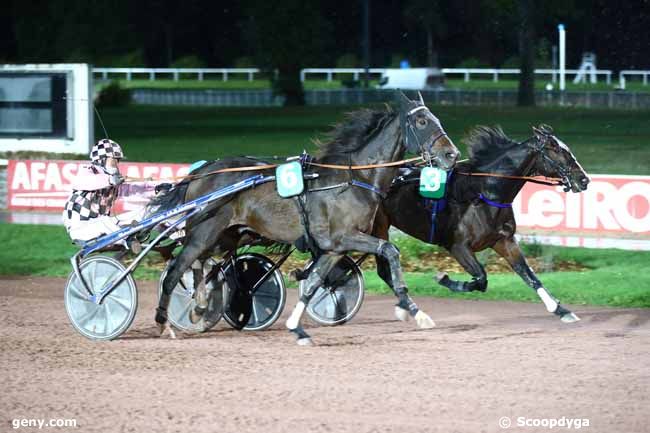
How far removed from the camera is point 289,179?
27.1 feet

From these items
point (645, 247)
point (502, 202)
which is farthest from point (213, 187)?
point (645, 247)

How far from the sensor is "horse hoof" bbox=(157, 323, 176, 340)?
8625 mm

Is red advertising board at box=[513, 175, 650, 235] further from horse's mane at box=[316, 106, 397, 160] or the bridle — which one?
horse's mane at box=[316, 106, 397, 160]

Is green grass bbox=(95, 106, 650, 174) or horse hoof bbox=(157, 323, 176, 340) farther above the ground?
green grass bbox=(95, 106, 650, 174)

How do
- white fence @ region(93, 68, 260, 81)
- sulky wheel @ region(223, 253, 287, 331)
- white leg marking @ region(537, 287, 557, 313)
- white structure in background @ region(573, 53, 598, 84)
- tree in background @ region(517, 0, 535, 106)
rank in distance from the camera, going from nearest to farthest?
1. sulky wheel @ region(223, 253, 287, 331)
2. white leg marking @ region(537, 287, 557, 313)
3. tree in background @ region(517, 0, 535, 106)
4. white structure in background @ region(573, 53, 598, 84)
5. white fence @ region(93, 68, 260, 81)

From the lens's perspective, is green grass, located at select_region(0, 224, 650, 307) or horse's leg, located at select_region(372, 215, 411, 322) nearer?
horse's leg, located at select_region(372, 215, 411, 322)

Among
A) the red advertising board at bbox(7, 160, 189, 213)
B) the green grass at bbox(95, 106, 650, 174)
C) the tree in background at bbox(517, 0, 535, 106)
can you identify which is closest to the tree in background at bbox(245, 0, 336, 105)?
the green grass at bbox(95, 106, 650, 174)

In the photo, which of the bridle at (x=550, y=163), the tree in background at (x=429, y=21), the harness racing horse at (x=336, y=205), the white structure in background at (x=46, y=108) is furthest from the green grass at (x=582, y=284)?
the tree in background at (x=429, y=21)

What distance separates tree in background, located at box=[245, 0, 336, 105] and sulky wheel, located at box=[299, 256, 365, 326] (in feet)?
108

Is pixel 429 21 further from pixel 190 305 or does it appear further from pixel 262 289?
pixel 190 305

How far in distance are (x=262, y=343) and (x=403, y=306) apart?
1.05 metres

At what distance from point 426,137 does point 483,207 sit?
1.32m

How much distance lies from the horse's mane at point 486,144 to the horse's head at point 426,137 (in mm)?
1409

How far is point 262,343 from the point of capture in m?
8.34
